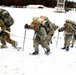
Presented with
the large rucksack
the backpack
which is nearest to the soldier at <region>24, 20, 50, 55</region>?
the backpack

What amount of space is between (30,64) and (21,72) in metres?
1.16

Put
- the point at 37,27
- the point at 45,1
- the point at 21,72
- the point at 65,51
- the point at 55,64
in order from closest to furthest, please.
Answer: the point at 21,72, the point at 55,64, the point at 37,27, the point at 65,51, the point at 45,1

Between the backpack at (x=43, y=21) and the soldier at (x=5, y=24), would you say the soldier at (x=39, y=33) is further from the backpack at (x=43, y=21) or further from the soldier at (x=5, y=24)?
the soldier at (x=5, y=24)

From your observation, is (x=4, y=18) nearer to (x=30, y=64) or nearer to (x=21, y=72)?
(x=30, y=64)

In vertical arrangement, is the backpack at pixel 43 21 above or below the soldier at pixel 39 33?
above

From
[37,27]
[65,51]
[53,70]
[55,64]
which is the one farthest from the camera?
[65,51]

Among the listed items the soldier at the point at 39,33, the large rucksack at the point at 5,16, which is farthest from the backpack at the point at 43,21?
the large rucksack at the point at 5,16

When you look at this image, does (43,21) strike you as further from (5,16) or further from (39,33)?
(5,16)

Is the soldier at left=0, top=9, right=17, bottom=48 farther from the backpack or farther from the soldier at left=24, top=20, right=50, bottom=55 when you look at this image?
the backpack

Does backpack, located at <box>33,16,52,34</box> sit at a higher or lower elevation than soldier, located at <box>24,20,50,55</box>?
higher

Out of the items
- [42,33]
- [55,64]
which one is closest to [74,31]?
[42,33]

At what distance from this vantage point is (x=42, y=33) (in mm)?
12031

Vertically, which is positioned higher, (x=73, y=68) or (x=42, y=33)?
(x=42, y=33)

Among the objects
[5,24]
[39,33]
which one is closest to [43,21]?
[39,33]
